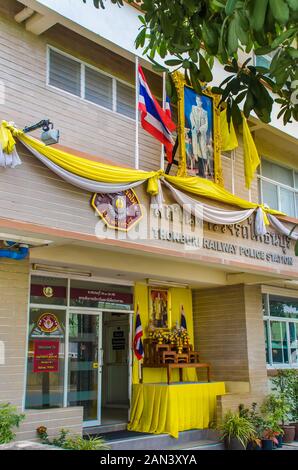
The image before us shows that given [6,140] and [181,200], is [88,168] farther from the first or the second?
[181,200]

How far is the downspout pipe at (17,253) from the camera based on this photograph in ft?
26.2

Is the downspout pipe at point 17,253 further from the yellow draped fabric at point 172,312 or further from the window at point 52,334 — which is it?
the yellow draped fabric at point 172,312

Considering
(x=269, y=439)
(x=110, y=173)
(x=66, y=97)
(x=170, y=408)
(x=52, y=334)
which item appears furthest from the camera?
(x=269, y=439)

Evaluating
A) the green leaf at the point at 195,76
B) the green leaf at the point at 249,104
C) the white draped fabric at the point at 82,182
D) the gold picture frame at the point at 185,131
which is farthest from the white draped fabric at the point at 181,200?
the green leaf at the point at 249,104

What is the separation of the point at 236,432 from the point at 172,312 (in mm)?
3200

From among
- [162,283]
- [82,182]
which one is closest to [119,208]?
[82,182]

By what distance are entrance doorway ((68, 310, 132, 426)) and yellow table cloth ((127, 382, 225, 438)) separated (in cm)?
46

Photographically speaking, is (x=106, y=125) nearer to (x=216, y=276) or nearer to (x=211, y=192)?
(x=211, y=192)

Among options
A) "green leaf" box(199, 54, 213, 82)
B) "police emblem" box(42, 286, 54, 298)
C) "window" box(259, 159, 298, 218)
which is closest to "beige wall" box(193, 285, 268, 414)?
"window" box(259, 159, 298, 218)

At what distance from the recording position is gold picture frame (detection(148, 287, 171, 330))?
12.0 m

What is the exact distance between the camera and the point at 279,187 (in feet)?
47.8

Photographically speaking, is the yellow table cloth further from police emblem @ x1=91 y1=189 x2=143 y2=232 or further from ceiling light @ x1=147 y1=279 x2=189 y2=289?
police emblem @ x1=91 y1=189 x2=143 y2=232

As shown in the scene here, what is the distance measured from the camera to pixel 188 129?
1013 centimetres

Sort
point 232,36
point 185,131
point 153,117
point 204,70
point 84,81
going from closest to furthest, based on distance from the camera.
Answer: point 232,36 < point 204,70 < point 153,117 < point 84,81 < point 185,131
